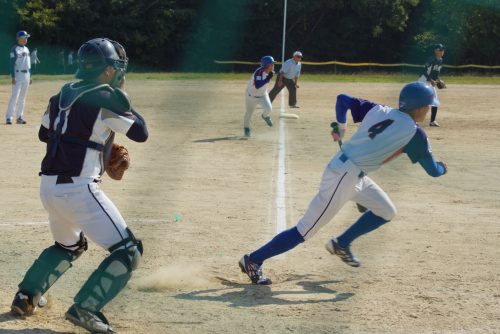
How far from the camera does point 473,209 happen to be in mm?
9977

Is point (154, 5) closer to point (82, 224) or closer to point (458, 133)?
point (458, 133)

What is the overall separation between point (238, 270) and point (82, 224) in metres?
2.12

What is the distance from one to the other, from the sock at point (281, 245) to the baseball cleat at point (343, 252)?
0.50 meters

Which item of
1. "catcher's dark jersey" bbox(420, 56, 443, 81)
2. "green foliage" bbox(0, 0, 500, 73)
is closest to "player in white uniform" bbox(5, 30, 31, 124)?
"catcher's dark jersey" bbox(420, 56, 443, 81)

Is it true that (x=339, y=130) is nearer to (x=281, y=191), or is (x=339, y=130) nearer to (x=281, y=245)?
(x=281, y=245)

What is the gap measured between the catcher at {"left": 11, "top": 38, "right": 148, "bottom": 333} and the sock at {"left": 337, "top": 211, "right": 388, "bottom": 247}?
7.20ft

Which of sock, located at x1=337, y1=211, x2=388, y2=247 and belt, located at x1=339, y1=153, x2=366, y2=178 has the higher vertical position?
belt, located at x1=339, y1=153, x2=366, y2=178

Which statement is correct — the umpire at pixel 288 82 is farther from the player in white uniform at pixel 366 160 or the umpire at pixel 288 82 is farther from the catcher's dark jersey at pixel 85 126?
the catcher's dark jersey at pixel 85 126

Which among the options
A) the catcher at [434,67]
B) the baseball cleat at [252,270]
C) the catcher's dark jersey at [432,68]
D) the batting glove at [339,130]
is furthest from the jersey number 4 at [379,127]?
the catcher's dark jersey at [432,68]

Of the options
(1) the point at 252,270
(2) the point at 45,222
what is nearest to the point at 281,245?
(1) the point at 252,270

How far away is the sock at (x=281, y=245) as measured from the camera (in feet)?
21.1

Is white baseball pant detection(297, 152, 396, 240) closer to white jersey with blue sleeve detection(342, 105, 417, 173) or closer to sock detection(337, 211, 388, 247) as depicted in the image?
white jersey with blue sleeve detection(342, 105, 417, 173)

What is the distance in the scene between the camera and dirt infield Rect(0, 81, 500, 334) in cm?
569

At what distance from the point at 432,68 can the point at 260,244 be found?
47.7ft
